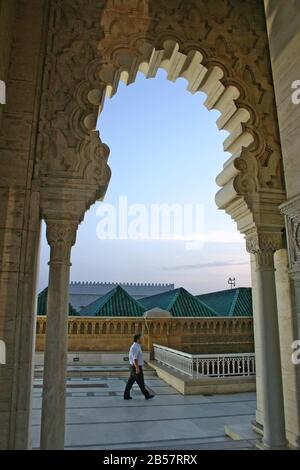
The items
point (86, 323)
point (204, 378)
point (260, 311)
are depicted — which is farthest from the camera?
point (86, 323)

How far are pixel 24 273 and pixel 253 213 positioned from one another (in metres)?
2.26

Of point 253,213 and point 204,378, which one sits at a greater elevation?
point 253,213

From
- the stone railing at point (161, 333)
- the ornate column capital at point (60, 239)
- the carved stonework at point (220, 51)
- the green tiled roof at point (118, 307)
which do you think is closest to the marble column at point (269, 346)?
the carved stonework at point (220, 51)

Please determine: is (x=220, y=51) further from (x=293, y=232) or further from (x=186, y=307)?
(x=186, y=307)

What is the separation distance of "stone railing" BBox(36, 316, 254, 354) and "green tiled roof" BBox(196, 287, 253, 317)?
1548mm

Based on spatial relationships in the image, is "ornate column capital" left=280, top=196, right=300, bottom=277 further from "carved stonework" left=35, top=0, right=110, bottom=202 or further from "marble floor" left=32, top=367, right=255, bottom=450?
"marble floor" left=32, top=367, right=255, bottom=450

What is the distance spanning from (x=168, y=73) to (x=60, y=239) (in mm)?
2473

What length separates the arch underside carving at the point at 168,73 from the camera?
3.35m

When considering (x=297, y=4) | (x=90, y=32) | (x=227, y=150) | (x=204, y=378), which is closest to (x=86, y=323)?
(x=204, y=378)

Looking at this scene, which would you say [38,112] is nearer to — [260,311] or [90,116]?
[90,116]

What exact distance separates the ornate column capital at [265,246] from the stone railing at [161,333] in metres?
7.65

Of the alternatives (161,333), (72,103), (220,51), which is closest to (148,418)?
(72,103)

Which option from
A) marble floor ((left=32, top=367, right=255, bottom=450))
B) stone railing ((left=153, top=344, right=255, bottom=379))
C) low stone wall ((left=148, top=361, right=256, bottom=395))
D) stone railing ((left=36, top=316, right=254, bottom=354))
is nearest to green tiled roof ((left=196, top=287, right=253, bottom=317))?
stone railing ((left=36, top=316, right=254, bottom=354))

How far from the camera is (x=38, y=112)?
131 inches
